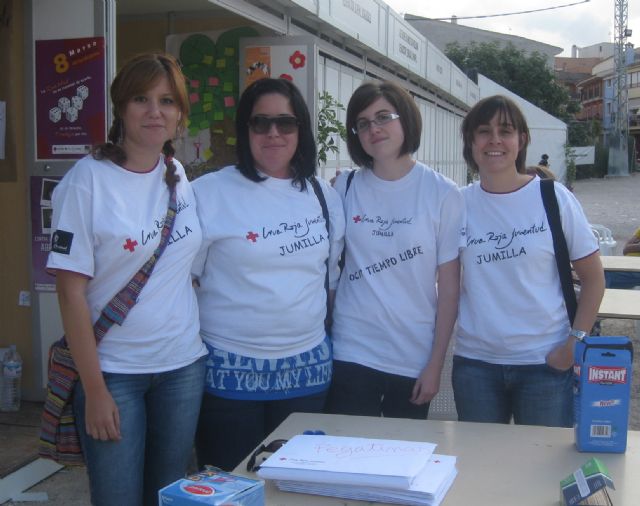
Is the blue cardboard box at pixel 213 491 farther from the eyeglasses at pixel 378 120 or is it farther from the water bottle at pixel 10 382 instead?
the water bottle at pixel 10 382

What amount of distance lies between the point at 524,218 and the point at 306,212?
73 cm

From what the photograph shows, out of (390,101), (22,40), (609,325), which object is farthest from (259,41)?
(609,325)

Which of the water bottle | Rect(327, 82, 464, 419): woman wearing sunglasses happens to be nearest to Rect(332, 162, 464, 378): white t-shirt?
Rect(327, 82, 464, 419): woman wearing sunglasses

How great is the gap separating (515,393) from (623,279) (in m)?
→ 3.96

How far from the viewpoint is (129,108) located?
2.21 m

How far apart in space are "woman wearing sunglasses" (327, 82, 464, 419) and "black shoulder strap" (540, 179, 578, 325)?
0.29 m

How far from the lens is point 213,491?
4.99 ft

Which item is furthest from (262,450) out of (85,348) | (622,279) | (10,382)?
(622,279)

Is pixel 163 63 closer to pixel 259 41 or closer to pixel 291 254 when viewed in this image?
pixel 291 254

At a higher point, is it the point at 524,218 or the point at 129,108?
the point at 129,108

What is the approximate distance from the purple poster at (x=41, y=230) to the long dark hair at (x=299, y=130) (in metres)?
2.14

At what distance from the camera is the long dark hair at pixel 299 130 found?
99.2 inches

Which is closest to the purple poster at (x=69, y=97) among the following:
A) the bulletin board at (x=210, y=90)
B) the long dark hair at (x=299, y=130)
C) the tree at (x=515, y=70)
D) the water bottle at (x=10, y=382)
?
the water bottle at (x=10, y=382)

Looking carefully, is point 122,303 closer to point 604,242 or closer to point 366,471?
point 366,471
